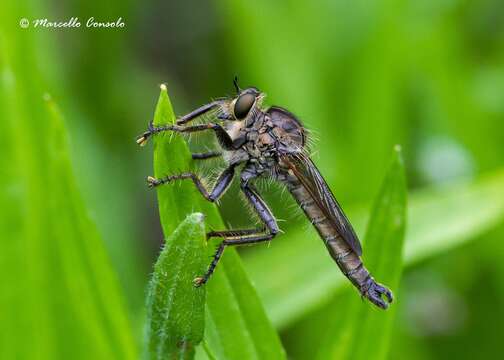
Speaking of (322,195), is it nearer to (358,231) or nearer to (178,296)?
Answer: (358,231)

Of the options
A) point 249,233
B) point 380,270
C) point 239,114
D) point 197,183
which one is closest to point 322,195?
point 249,233

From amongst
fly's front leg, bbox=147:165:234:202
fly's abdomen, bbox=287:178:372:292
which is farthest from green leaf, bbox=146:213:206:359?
fly's abdomen, bbox=287:178:372:292

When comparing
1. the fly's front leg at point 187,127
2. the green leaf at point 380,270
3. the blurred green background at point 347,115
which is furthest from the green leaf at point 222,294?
the blurred green background at point 347,115

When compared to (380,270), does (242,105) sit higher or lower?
higher

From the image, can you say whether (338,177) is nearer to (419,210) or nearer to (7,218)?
(419,210)

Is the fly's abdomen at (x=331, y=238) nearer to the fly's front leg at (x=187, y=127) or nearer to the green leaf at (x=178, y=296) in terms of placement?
the fly's front leg at (x=187, y=127)

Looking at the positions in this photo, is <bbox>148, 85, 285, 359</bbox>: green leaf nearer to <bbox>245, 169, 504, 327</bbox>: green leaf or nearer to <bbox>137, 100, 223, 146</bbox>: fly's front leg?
<bbox>137, 100, 223, 146</bbox>: fly's front leg
